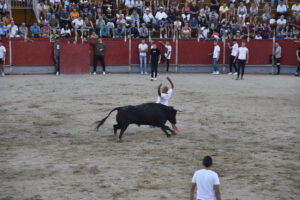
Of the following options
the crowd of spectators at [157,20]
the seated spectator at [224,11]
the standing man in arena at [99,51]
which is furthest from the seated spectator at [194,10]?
the standing man in arena at [99,51]

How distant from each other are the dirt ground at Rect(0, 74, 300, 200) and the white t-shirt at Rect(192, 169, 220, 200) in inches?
60.6

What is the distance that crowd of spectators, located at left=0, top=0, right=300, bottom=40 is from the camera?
23.1 m

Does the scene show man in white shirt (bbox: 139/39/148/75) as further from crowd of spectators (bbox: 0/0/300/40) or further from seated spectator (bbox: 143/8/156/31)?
seated spectator (bbox: 143/8/156/31)

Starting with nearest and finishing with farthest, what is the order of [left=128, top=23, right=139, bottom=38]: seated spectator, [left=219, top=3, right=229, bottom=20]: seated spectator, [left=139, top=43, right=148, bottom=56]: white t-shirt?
[left=139, top=43, right=148, bottom=56]: white t-shirt → [left=128, top=23, right=139, bottom=38]: seated spectator → [left=219, top=3, right=229, bottom=20]: seated spectator

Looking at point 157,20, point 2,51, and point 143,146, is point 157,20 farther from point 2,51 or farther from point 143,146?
point 143,146

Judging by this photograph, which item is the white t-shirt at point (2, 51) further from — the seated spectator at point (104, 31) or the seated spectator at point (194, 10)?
the seated spectator at point (194, 10)

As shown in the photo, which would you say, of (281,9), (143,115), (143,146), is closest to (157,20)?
(281,9)

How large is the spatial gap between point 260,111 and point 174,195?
690cm

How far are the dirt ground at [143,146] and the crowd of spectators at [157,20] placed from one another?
772cm

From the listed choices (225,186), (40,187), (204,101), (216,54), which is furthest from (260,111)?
(216,54)

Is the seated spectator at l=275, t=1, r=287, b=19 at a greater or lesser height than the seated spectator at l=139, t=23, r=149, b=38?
greater

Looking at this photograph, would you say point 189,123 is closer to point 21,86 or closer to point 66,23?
point 21,86

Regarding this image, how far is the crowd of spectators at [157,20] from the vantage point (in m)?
23.1

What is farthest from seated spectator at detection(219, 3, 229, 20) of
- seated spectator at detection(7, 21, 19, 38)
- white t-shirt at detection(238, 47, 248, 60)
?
seated spectator at detection(7, 21, 19, 38)
